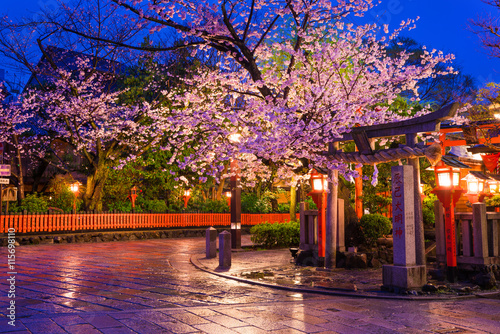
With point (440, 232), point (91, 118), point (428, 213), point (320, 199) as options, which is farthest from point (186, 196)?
point (440, 232)

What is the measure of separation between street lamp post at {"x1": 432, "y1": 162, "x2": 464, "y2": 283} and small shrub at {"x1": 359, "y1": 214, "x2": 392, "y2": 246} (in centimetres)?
384

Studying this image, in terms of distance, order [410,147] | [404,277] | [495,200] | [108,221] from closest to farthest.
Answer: [404,277] < [410,147] < [495,200] < [108,221]

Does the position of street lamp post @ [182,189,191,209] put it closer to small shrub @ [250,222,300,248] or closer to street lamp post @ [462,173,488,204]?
small shrub @ [250,222,300,248]

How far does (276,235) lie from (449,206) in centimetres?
964

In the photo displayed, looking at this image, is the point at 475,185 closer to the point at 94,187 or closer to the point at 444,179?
the point at 444,179

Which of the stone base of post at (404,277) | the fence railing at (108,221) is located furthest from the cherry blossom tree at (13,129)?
the stone base of post at (404,277)

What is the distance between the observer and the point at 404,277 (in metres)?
9.10

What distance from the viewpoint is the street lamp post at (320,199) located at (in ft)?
43.8

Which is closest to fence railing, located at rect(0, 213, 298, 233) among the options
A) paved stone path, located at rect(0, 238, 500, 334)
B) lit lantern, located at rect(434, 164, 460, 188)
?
paved stone path, located at rect(0, 238, 500, 334)

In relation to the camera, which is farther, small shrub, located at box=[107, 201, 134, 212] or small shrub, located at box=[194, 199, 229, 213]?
small shrub, located at box=[194, 199, 229, 213]

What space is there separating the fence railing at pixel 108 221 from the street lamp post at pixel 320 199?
14.7m

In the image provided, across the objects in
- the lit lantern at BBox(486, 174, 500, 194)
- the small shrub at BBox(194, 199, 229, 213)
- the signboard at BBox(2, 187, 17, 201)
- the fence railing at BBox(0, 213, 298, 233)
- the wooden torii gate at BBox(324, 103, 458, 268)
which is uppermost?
the wooden torii gate at BBox(324, 103, 458, 268)

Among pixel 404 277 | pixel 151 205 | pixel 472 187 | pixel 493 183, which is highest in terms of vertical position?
pixel 493 183

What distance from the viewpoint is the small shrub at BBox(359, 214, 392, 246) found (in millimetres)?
14484
